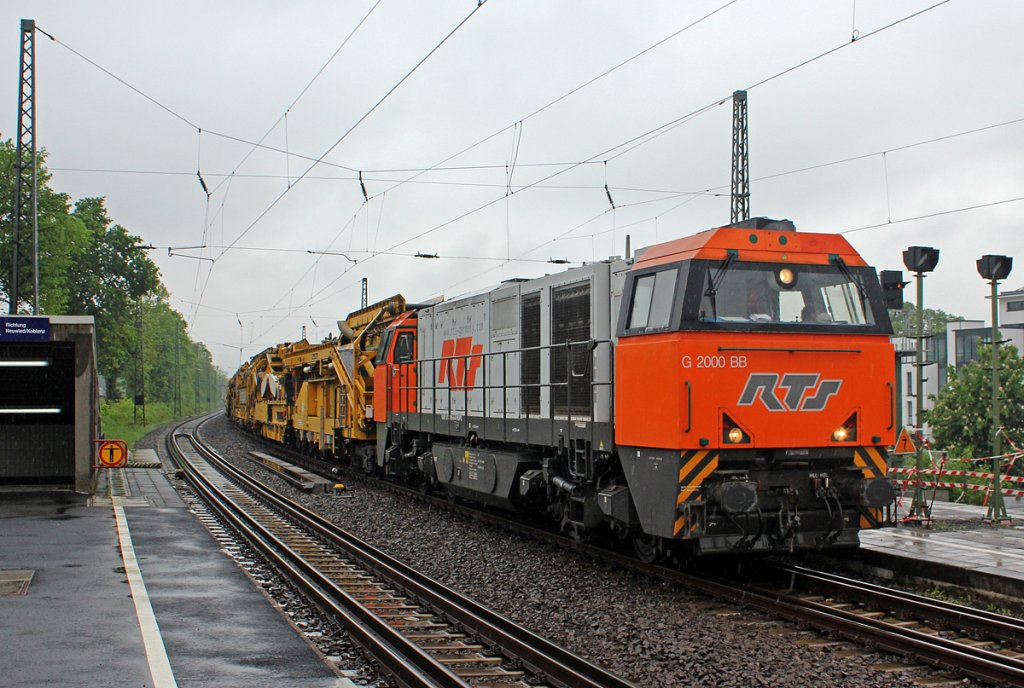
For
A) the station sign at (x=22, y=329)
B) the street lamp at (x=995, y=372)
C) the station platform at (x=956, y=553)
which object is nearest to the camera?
the station platform at (x=956, y=553)

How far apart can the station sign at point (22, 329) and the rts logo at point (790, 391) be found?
12.1m

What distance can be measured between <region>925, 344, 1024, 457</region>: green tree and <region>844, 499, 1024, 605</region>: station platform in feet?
101

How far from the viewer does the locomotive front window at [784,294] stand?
9555 mm

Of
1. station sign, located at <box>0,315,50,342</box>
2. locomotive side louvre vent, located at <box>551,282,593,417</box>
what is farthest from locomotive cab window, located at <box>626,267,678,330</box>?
station sign, located at <box>0,315,50,342</box>

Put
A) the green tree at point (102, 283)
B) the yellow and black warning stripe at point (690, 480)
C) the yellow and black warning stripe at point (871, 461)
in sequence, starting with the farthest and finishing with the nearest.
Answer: the green tree at point (102, 283)
the yellow and black warning stripe at point (871, 461)
the yellow and black warning stripe at point (690, 480)

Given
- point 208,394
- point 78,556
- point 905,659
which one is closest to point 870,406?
point 905,659

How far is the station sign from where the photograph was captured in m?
15.6

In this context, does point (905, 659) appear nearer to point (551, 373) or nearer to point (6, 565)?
point (551, 373)

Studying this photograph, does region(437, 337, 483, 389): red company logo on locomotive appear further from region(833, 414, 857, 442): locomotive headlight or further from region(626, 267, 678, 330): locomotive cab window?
region(833, 414, 857, 442): locomotive headlight

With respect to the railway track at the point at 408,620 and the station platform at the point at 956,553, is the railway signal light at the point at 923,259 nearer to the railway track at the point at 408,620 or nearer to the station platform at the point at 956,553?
the station platform at the point at 956,553

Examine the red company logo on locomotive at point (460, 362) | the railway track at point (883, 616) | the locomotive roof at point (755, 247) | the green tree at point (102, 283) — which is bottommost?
the railway track at point (883, 616)

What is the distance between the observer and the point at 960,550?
443 inches

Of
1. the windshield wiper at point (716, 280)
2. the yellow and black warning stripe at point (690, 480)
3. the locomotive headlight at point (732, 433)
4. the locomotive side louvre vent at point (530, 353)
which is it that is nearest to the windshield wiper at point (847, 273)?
the windshield wiper at point (716, 280)

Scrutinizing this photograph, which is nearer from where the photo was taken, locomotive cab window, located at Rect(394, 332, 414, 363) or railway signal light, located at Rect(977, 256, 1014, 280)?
railway signal light, located at Rect(977, 256, 1014, 280)
